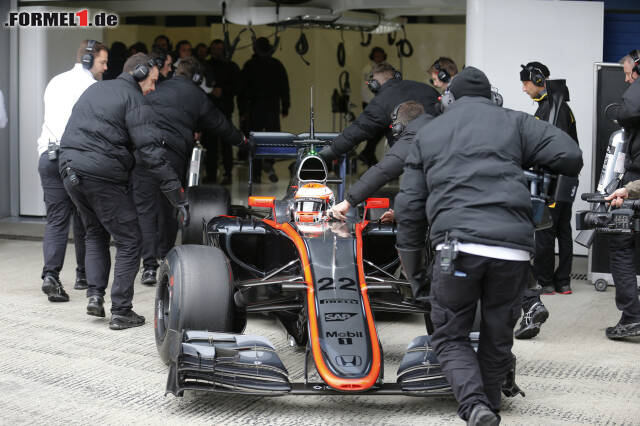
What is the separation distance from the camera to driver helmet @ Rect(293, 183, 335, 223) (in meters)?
6.12

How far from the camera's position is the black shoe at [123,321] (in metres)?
6.60

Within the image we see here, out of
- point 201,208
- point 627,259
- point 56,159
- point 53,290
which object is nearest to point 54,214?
point 56,159

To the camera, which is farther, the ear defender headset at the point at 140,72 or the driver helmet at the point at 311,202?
the ear defender headset at the point at 140,72

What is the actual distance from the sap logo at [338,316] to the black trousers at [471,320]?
67cm

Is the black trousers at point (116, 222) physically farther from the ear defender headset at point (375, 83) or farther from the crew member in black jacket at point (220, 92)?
the crew member in black jacket at point (220, 92)

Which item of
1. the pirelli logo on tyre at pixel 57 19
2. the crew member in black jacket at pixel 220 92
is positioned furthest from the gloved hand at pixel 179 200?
the crew member in black jacket at pixel 220 92

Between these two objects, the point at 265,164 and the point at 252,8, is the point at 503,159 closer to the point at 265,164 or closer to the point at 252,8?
the point at 252,8

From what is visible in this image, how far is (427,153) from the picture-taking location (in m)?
4.45

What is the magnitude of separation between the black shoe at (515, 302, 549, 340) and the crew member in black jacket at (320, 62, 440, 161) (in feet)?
7.02

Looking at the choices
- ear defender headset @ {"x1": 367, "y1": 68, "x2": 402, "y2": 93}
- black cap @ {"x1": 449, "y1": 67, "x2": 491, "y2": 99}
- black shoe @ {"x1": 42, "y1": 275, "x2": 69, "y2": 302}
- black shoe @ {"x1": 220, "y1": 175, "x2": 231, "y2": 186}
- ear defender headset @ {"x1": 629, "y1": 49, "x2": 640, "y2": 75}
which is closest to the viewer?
black cap @ {"x1": 449, "y1": 67, "x2": 491, "y2": 99}

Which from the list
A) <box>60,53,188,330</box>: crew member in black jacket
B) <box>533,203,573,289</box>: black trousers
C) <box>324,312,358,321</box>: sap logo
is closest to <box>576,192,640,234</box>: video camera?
<box>533,203,573,289</box>: black trousers

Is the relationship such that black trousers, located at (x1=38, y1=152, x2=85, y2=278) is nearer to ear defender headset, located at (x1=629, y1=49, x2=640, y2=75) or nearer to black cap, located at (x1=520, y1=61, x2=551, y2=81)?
black cap, located at (x1=520, y1=61, x2=551, y2=81)

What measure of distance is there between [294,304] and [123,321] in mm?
1625

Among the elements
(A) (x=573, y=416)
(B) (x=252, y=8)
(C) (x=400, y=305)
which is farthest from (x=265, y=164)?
(A) (x=573, y=416)
